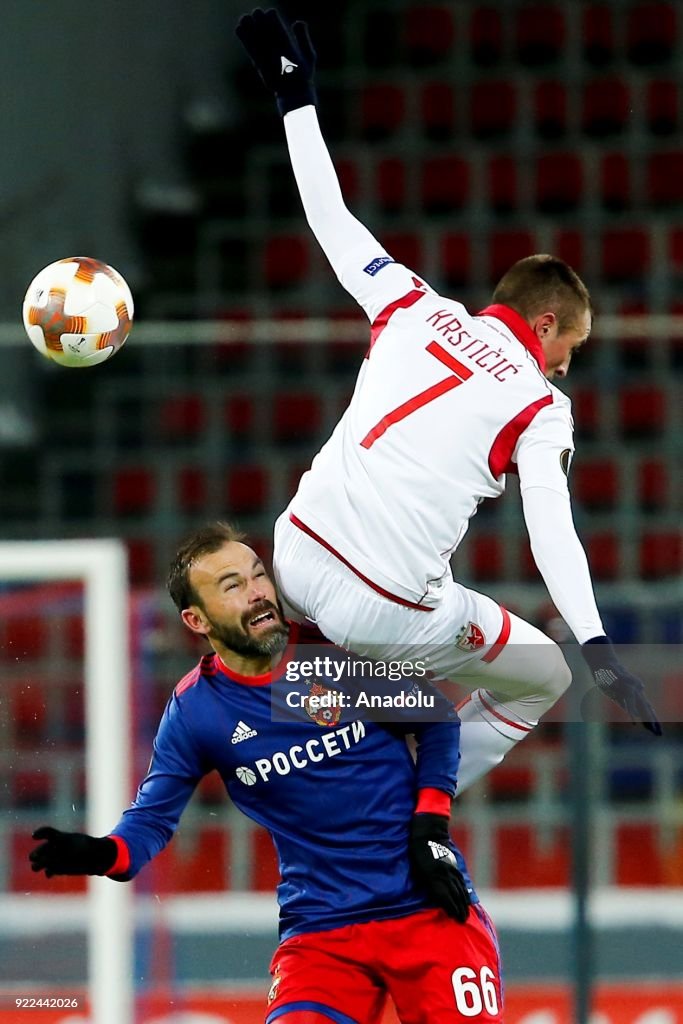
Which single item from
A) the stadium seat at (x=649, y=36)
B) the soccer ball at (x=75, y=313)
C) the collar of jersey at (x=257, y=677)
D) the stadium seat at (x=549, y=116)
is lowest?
the collar of jersey at (x=257, y=677)

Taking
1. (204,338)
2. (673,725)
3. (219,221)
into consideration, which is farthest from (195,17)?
(673,725)

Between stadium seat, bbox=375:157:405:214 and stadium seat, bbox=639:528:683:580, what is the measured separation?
1.96m

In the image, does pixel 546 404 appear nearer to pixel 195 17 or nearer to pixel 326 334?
pixel 326 334

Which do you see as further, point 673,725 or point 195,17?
point 195,17

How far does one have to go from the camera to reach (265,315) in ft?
21.5

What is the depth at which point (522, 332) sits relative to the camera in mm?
3162

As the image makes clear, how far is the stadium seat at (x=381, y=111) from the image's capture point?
7.09 m

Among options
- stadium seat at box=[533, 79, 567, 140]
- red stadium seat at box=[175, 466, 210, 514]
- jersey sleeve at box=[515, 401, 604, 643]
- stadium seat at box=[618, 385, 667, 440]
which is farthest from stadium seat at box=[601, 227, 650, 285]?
jersey sleeve at box=[515, 401, 604, 643]

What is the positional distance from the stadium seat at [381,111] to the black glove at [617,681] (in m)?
4.64

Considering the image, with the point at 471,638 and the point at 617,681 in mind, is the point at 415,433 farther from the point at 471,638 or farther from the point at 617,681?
the point at 617,681

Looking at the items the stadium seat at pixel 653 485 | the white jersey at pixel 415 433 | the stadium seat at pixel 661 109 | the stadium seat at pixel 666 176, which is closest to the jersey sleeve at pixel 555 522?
the white jersey at pixel 415 433

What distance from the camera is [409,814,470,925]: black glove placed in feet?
9.08

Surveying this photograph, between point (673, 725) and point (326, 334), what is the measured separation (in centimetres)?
143

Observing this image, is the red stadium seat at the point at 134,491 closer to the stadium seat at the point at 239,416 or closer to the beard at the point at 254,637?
the stadium seat at the point at 239,416
